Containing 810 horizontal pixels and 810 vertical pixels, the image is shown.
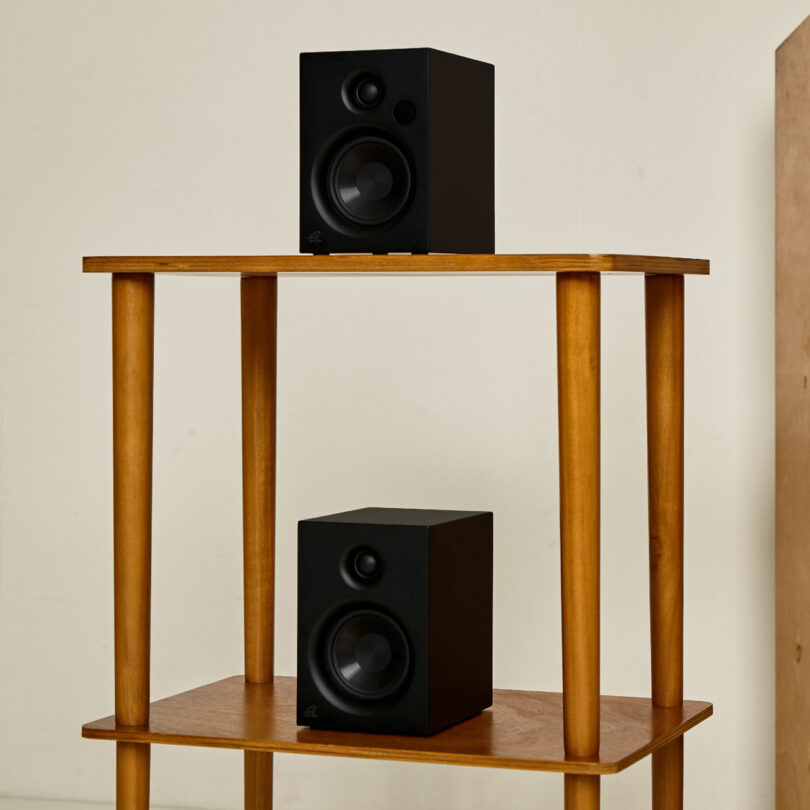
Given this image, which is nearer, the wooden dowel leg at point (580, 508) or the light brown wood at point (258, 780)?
the wooden dowel leg at point (580, 508)

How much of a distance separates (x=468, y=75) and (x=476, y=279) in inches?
37.1

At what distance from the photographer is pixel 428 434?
2.91m

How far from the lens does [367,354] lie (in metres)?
2.93

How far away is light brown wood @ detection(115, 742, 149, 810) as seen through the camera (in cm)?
197

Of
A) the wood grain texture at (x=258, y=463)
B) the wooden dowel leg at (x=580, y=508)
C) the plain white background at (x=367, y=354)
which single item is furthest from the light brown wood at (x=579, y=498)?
the plain white background at (x=367, y=354)

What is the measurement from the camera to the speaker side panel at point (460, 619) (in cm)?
191

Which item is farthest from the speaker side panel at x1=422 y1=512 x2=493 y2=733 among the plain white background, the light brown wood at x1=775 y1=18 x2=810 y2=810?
the plain white background

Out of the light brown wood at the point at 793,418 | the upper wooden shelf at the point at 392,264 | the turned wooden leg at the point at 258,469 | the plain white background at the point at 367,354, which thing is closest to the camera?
the upper wooden shelf at the point at 392,264

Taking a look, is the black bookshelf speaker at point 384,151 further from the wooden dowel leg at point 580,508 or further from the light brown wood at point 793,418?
the light brown wood at point 793,418

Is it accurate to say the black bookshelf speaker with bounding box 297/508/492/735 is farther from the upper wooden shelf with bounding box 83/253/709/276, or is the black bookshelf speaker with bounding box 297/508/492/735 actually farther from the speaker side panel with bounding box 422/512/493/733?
the upper wooden shelf with bounding box 83/253/709/276

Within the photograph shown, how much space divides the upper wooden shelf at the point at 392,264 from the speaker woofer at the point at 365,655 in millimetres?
440

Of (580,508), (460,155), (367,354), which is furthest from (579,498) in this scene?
(367,354)

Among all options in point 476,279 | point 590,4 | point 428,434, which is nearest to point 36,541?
point 428,434

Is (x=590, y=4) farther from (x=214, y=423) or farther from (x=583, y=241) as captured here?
(x=214, y=423)
